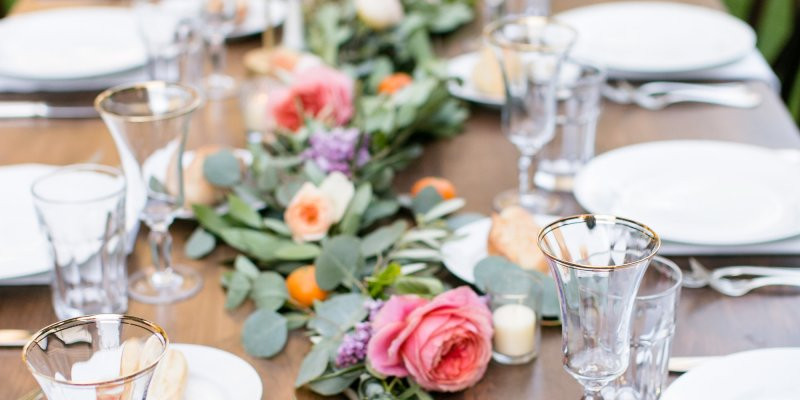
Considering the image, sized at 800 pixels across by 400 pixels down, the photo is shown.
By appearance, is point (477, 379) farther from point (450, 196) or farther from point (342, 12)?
point (342, 12)

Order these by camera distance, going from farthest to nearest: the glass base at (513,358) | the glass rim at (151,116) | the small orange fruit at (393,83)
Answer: the small orange fruit at (393,83)
the glass rim at (151,116)
the glass base at (513,358)

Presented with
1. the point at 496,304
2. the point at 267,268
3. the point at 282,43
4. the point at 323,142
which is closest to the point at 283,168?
the point at 323,142

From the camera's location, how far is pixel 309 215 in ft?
3.97

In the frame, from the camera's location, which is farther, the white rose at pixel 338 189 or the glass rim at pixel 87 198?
the white rose at pixel 338 189

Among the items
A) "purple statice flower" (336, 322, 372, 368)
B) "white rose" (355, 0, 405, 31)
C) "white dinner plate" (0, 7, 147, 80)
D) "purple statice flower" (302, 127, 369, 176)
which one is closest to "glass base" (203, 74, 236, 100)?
"white dinner plate" (0, 7, 147, 80)

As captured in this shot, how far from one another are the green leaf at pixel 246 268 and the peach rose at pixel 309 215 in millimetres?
60

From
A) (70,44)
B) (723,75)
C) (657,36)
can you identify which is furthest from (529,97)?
(70,44)

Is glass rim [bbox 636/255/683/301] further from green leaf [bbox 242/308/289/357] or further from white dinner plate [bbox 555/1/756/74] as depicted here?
white dinner plate [bbox 555/1/756/74]

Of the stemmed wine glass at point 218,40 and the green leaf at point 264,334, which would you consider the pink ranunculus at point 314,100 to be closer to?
the stemmed wine glass at point 218,40

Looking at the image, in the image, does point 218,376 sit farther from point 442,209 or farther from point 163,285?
point 442,209

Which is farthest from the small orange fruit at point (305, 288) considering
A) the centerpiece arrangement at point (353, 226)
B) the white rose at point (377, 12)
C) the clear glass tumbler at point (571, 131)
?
the white rose at point (377, 12)

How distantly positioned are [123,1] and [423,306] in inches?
60.1

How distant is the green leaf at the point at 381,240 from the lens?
3.84ft

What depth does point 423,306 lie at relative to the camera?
0.96 m
